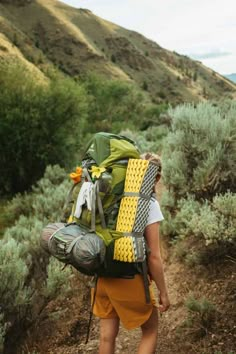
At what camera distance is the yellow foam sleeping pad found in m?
2.79

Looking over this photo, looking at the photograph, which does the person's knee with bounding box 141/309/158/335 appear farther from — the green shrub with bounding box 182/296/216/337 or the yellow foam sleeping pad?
the green shrub with bounding box 182/296/216/337

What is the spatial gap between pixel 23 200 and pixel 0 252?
5.29 m

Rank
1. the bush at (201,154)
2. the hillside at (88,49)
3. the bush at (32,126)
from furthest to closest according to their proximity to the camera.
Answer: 1. the hillside at (88,49)
2. the bush at (32,126)
3. the bush at (201,154)

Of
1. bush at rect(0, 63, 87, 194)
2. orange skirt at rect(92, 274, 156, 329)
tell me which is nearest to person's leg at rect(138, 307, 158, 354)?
orange skirt at rect(92, 274, 156, 329)

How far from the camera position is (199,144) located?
6465mm

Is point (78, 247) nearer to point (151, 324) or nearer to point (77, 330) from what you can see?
point (151, 324)

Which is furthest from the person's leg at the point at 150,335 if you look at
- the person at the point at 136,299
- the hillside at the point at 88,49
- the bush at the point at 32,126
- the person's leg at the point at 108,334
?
the hillside at the point at 88,49

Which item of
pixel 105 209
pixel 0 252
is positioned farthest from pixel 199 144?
pixel 105 209

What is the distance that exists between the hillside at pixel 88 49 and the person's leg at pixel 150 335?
6116 cm

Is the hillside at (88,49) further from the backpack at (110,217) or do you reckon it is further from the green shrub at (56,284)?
the backpack at (110,217)

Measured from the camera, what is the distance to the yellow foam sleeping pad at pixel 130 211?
110 inches

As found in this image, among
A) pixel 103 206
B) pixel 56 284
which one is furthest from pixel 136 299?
pixel 56 284

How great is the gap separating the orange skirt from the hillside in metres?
61.2

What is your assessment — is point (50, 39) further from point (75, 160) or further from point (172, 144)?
point (172, 144)
